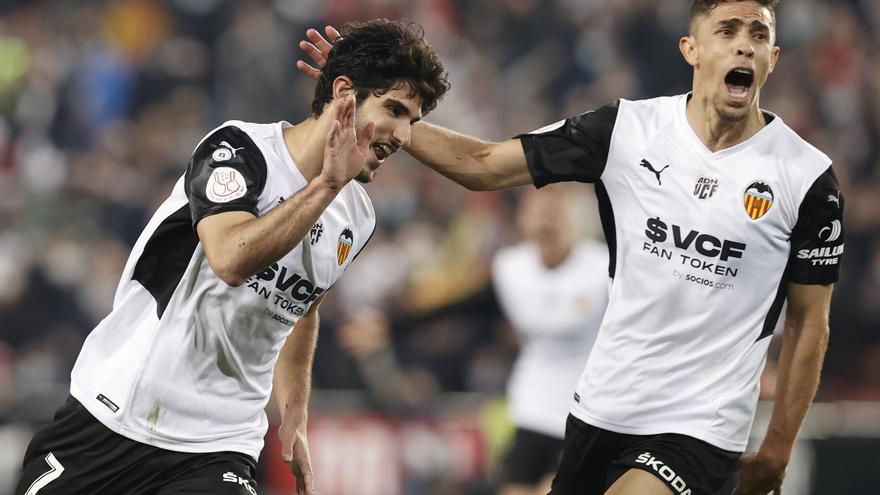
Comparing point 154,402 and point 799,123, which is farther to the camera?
point 799,123

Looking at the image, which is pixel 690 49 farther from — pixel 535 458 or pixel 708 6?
pixel 535 458

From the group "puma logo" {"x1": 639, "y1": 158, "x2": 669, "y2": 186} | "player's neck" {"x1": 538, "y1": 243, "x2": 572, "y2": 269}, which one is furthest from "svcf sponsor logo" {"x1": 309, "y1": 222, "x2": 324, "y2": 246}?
"player's neck" {"x1": 538, "y1": 243, "x2": 572, "y2": 269}

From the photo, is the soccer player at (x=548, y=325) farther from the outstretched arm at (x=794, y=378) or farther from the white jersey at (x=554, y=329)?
the outstretched arm at (x=794, y=378)

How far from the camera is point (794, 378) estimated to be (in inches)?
216

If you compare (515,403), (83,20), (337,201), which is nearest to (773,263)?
(337,201)

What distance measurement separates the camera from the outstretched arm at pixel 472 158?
5.69 m

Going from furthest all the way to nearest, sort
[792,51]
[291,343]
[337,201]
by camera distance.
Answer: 1. [792,51]
2. [291,343]
3. [337,201]

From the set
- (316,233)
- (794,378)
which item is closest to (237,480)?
(316,233)

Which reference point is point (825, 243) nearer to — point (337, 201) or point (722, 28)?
point (722, 28)

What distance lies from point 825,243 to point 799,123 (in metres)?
10.2

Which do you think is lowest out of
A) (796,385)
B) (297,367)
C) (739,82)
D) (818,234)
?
(297,367)

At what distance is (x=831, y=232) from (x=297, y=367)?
2.28 m

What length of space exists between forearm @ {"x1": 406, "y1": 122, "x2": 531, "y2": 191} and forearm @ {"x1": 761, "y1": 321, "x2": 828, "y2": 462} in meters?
1.31

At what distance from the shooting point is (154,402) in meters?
4.98
